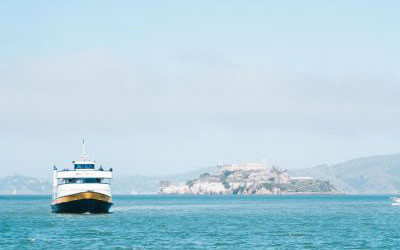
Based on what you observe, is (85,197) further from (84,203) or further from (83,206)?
(83,206)

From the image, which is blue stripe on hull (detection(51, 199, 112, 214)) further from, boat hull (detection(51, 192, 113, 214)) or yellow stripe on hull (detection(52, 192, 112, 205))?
yellow stripe on hull (detection(52, 192, 112, 205))

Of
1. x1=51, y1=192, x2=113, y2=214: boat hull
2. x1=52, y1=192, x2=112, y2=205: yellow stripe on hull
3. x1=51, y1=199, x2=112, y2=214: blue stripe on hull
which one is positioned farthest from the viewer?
x1=51, y1=199, x2=112, y2=214: blue stripe on hull

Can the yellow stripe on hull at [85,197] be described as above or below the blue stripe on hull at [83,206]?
above

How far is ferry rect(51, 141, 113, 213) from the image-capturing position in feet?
428

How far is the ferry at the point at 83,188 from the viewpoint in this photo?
428 feet

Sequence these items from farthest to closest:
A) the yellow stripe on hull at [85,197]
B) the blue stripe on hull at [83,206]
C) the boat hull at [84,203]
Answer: the blue stripe on hull at [83,206] < the boat hull at [84,203] < the yellow stripe on hull at [85,197]

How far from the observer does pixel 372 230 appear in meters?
108

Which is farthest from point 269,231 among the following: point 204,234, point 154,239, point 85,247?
point 85,247

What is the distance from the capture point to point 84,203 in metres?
132

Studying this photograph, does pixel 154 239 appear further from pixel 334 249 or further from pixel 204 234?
pixel 334 249

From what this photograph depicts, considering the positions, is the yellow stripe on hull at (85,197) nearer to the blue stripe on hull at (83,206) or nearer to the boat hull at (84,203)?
the boat hull at (84,203)

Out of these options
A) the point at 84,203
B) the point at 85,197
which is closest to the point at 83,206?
the point at 84,203

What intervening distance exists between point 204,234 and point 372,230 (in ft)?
78.0

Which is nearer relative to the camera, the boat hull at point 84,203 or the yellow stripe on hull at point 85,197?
the yellow stripe on hull at point 85,197
